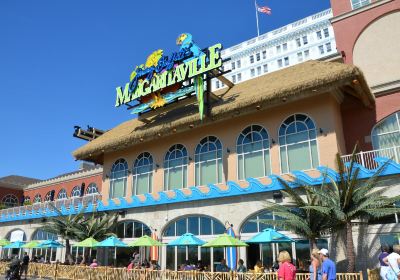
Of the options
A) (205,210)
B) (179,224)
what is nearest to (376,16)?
(205,210)

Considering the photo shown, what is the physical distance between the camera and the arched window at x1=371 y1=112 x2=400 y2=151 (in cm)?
1746

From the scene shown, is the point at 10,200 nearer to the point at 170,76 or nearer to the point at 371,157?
the point at 170,76

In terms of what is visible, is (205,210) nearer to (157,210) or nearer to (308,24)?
(157,210)

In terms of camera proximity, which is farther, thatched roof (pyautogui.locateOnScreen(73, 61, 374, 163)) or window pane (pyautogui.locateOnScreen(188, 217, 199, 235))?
window pane (pyautogui.locateOnScreen(188, 217, 199, 235))

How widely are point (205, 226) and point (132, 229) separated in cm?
571

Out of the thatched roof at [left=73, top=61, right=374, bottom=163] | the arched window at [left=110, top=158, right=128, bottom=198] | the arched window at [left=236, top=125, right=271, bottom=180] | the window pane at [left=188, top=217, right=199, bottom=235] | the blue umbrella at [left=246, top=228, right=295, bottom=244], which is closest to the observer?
the blue umbrella at [left=246, top=228, right=295, bottom=244]

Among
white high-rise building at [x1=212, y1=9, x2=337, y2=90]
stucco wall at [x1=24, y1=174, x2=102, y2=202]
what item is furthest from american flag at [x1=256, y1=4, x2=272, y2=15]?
stucco wall at [x1=24, y1=174, x2=102, y2=202]

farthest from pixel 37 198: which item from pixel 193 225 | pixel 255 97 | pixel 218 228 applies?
pixel 255 97

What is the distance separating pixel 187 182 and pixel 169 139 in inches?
125

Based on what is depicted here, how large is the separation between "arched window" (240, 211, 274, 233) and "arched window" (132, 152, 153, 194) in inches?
287

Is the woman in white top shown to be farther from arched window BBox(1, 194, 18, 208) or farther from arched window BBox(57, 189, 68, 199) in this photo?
arched window BBox(1, 194, 18, 208)

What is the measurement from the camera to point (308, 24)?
6744 centimetres

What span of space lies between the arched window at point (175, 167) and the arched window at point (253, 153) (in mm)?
3692

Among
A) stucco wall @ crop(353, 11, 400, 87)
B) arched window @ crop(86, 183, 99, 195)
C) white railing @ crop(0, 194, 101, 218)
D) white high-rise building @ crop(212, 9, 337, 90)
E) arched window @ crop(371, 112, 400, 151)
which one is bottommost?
white railing @ crop(0, 194, 101, 218)
